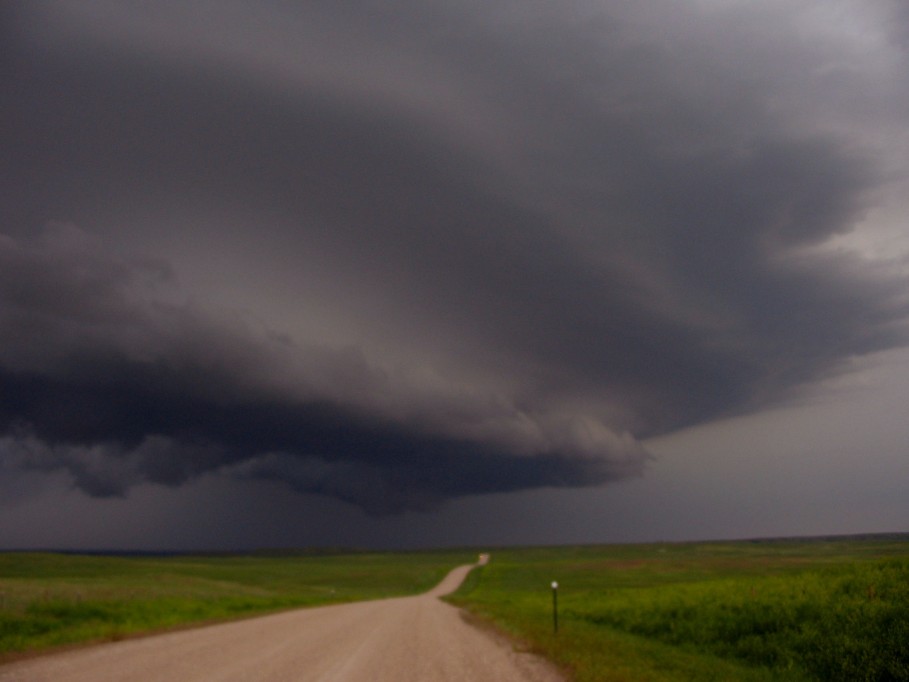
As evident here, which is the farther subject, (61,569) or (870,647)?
(61,569)

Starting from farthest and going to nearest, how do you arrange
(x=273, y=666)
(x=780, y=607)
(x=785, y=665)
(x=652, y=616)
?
(x=652, y=616) < (x=780, y=607) < (x=785, y=665) < (x=273, y=666)

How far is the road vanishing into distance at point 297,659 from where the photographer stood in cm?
1377

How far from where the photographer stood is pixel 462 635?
22.7 m

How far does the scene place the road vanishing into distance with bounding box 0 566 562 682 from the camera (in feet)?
45.2

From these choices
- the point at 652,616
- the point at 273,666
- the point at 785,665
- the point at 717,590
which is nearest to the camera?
the point at 273,666

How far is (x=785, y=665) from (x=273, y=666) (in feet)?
40.4

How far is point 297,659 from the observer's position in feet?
53.6

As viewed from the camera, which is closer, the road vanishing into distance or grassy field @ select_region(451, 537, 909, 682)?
the road vanishing into distance

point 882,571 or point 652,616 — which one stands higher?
point 882,571

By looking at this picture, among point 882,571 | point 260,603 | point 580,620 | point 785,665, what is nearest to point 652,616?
point 580,620

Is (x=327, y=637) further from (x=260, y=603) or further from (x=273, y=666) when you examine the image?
(x=260, y=603)

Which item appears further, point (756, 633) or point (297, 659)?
point (756, 633)

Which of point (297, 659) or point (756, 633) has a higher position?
point (297, 659)

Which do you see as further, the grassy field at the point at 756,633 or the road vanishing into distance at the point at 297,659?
the grassy field at the point at 756,633
